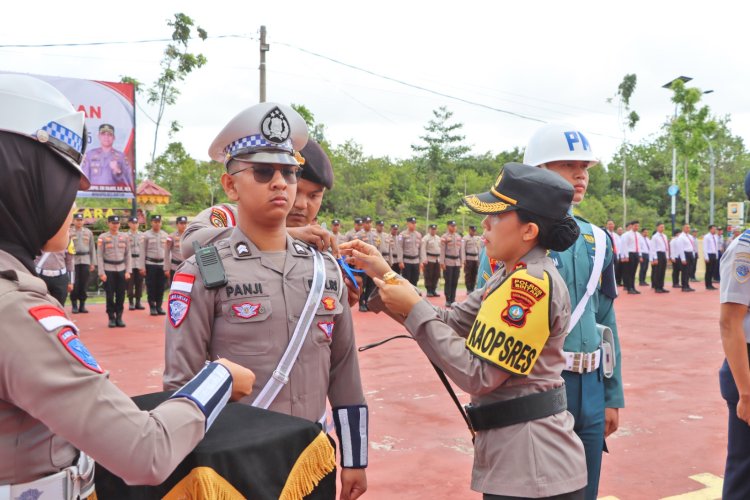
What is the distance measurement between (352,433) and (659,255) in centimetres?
1931

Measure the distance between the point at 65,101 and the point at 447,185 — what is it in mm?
37517

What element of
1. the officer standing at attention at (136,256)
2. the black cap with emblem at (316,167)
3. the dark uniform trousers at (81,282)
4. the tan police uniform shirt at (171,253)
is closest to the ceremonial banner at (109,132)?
the officer standing at attention at (136,256)

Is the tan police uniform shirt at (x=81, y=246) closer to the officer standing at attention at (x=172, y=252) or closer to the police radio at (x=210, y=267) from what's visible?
the officer standing at attention at (x=172, y=252)

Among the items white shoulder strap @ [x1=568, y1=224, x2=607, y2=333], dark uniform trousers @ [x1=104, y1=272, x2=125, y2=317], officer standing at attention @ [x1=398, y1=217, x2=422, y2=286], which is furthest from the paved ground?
officer standing at attention @ [x1=398, y1=217, x2=422, y2=286]

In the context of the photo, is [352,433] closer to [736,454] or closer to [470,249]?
[736,454]

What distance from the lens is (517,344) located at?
196cm

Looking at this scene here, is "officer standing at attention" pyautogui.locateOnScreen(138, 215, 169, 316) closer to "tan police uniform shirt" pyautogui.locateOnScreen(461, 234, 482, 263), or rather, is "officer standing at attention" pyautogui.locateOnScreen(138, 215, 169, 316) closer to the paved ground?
the paved ground

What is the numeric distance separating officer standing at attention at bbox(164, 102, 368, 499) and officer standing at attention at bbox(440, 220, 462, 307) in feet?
45.2

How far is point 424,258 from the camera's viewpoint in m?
17.0

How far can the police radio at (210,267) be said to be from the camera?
191 cm

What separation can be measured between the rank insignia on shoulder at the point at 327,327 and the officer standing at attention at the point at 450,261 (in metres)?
13.9

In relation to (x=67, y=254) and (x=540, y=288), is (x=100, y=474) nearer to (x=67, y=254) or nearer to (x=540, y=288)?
(x=540, y=288)

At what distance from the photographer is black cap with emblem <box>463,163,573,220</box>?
211cm

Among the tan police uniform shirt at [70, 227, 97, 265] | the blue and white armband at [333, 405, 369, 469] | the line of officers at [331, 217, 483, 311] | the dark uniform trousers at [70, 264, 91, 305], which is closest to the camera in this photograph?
the blue and white armband at [333, 405, 369, 469]
